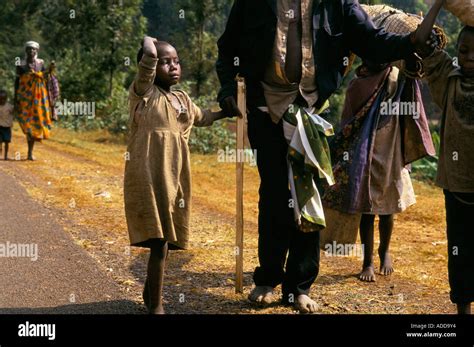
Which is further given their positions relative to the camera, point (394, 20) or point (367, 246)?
point (367, 246)

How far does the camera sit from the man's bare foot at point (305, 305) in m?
4.46

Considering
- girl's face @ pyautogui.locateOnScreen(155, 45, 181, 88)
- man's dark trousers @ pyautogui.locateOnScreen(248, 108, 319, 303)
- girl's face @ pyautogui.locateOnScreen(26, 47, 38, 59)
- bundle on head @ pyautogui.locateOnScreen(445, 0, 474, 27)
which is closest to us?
bundle on head @ pyautogui.locateOnScreen(445, 0, 474, 27)

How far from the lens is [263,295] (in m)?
4.60

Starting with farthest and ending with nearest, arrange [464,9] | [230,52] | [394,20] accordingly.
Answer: [394,20]
[230,52]
[464,9]

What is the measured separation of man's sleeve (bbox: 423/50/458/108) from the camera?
4137 mm

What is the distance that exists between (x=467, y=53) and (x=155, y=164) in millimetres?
1815

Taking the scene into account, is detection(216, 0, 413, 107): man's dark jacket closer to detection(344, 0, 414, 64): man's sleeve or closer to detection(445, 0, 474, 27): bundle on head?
detection(344, 0, 414, 64): man's sleeve

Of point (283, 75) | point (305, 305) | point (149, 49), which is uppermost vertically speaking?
point (149, 49)

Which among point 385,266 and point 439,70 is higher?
point 439,70

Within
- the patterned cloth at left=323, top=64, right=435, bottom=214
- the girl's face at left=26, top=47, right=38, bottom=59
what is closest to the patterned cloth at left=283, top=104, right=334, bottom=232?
the patterned cloth at left=323, top=64, right=435, bottom=214

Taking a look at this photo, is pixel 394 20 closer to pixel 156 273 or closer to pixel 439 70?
pixel 439 70

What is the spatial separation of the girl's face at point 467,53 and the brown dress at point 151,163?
1.62 meters

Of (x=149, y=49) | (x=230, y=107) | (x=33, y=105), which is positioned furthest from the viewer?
(x=33, y=105)

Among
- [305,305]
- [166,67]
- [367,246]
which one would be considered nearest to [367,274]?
[367,246]
